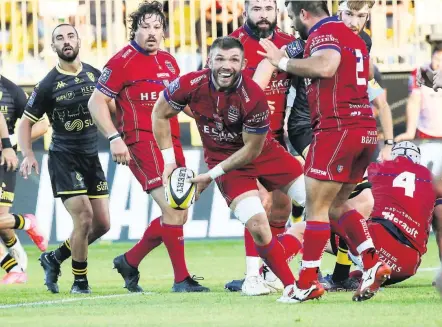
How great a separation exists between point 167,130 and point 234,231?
7.13m

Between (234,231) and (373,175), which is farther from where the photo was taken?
(234,231)

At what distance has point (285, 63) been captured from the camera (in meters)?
8.88

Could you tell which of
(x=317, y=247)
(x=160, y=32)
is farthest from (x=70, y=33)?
(x=317, y=247)

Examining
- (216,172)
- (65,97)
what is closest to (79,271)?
(65,97)

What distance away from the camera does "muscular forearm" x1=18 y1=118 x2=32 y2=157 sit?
38.1ft

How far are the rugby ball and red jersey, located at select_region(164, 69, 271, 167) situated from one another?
0.44 meters

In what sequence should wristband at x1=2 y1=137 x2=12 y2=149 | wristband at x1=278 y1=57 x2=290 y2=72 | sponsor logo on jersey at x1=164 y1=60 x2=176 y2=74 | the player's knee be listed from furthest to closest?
wristband at x1=2 y1=137 x2=12 y2=149
sponsor logo on jersey at x1=164 y1=60 x2=176 y2=74
the player's knee
wristband at x1=278 y1=57 x2=290 y2=72

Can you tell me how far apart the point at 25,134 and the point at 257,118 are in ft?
10.1

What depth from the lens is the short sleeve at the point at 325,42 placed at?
8.77 metres

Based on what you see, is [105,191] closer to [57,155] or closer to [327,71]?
[57,155]

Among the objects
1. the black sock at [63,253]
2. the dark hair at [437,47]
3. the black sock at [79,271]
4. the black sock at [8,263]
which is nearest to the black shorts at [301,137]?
the black sock at [79,271]

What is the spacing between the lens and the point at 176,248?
10.9 m

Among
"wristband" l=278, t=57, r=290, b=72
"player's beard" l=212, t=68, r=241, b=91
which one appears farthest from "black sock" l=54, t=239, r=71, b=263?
"wristband" l=278, t=57, r=290, b=72

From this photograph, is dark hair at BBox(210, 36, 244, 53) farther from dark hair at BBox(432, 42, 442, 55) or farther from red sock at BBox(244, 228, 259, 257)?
dark hair at BBox(432, 42, 442, 55)
